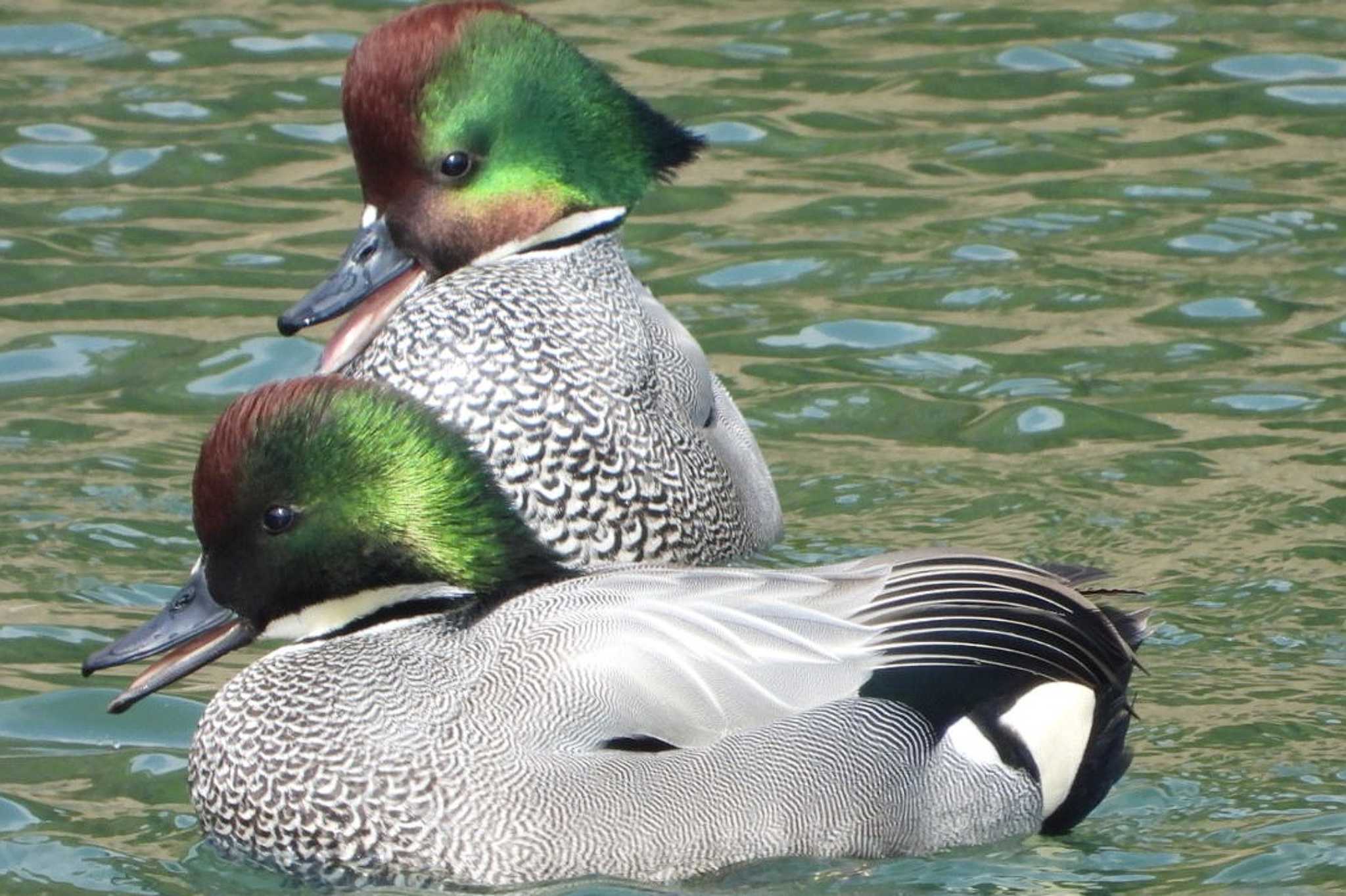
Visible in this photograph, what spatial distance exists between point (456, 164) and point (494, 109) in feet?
0.66

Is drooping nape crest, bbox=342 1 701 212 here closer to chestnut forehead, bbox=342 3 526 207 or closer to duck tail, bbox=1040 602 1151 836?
chestnut forehead, bbox=342 3 526 207

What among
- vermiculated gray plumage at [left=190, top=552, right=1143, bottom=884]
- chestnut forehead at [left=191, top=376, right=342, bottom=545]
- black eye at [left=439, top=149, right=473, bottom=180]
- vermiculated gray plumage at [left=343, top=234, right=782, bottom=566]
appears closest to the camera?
vermiculated gray plumage at [left=190, top=552, right=1143, bottom=884]

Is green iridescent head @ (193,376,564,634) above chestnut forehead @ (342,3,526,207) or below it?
below

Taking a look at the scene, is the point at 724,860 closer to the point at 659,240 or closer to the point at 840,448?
the point at 840,448

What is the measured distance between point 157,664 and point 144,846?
0.44 metres

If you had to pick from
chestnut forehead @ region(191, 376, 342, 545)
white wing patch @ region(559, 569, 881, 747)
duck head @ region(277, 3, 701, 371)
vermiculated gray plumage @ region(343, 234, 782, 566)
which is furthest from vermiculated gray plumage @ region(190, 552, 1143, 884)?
duck head @ region(277, 3, 701, 371)

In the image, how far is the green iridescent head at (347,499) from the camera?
6215 millimetres

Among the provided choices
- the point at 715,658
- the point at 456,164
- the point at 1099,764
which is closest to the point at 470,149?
the point at 456,164

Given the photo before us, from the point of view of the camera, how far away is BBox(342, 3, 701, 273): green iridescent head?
26.7 ft

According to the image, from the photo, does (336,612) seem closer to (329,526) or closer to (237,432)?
(329,526)

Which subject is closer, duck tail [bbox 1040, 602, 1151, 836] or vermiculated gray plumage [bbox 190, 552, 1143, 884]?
vermiculated gray plumage [bbox 190, 552, 1143, 884]

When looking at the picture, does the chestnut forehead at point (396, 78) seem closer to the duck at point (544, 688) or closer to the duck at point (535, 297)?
the duck at point (535, 297)

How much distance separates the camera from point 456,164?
8328 mm

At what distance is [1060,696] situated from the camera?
21.5ft
